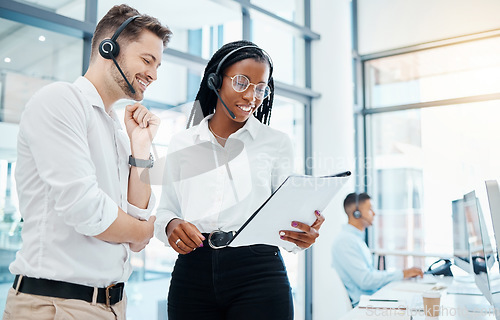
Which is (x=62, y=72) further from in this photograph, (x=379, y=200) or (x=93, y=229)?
(x=379, y=200)

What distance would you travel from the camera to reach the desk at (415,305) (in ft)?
5.90

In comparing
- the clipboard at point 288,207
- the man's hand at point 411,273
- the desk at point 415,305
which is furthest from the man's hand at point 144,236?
the man's hand at point 411,273

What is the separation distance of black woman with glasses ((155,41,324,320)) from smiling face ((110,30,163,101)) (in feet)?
0.94

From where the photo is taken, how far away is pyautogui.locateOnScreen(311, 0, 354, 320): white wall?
4512mm

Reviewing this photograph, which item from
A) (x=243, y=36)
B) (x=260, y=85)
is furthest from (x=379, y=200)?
(x=260, y=85)

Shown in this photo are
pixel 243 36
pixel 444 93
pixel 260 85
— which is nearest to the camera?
pixel 260 85

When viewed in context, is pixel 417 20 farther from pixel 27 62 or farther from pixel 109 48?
pixel 109 48

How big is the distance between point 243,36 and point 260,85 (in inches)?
104

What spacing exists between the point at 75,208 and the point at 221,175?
1.91 feet

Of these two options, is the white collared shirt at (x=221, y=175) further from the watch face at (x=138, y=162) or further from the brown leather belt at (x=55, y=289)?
the brown leather belt at (x=55, y=289)

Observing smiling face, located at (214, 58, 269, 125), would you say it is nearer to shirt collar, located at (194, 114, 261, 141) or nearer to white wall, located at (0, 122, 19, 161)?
shirt collar, located at (194, 114, 261, 141)

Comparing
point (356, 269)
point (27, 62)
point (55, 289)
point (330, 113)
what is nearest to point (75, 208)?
point (55, 289)

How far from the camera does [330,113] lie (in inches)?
183

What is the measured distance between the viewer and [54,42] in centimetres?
264
